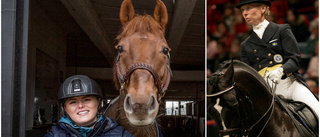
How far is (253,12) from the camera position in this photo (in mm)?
2730

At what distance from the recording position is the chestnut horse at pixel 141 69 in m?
2.46

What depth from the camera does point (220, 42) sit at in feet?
9.25

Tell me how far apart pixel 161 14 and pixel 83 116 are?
1.06 m

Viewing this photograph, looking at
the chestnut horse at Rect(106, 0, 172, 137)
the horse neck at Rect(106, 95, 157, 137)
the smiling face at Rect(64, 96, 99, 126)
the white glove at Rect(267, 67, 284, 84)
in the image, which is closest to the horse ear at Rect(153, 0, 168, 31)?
the chestnut horse at Rect(106, 0, 172, 137)

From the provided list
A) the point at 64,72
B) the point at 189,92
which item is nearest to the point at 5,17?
the point at 64,72

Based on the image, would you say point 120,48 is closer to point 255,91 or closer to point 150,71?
point 150,71

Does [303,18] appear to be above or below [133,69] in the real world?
above

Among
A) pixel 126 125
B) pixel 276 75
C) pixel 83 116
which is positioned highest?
pixel 276 75

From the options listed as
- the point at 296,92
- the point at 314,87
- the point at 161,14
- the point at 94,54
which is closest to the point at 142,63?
the point at 161,14

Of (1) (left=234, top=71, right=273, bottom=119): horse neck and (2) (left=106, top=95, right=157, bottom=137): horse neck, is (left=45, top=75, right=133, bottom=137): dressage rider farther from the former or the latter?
(1) (left=234, top=71, right=273, bottom=119): horse neck

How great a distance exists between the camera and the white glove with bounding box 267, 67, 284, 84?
2.59 metres

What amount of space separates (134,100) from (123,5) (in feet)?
2.88

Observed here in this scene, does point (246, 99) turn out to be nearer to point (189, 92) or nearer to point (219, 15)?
point (189, 92)

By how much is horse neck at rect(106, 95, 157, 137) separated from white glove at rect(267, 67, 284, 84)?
1.04m
